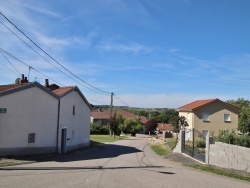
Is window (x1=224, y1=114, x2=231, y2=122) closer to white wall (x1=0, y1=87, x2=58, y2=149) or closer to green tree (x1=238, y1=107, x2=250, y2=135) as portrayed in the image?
green tree (x1=238, y1=107, x2=250, y2=135)

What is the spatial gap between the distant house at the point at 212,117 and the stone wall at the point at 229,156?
90.5ft

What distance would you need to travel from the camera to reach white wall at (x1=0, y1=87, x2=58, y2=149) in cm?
2017

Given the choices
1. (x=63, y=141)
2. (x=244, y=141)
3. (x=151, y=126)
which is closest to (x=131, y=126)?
(x=151, y=126)

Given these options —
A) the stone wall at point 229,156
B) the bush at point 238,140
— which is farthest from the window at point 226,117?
the stone wall at point 229,156

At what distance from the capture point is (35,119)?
73.0 ft

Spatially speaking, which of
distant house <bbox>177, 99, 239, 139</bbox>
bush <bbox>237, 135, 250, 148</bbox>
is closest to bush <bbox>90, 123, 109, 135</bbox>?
distant house <bbox>177, 99, 239, 139</bbox>

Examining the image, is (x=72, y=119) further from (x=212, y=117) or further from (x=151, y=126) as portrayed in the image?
(x=151, y=126)

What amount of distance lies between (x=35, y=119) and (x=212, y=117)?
32471 millimetres

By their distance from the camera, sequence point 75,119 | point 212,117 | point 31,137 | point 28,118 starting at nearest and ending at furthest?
point 28,118, point 31,137, point 75,119, point 212,117

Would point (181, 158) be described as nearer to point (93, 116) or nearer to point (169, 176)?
point (169, 176)

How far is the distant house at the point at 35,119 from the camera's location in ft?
66.4

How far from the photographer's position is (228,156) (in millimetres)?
18703

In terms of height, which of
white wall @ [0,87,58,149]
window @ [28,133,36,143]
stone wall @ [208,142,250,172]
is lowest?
stone wall @ [208,142,250,172]

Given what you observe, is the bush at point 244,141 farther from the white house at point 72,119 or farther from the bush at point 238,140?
the white house at point 72,119
